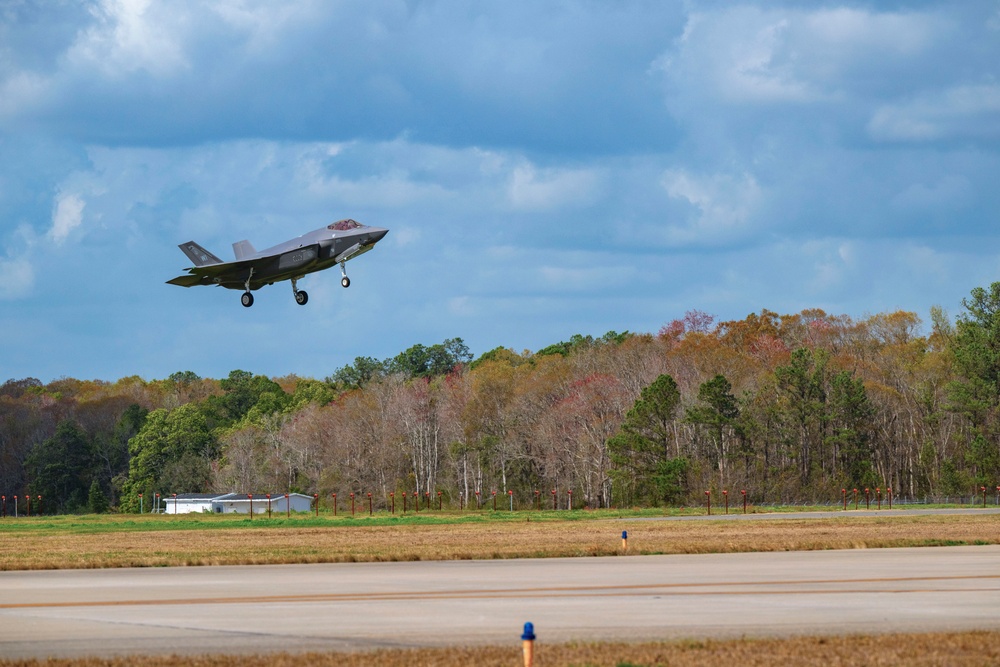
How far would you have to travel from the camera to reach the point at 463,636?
A: 59.2 ft

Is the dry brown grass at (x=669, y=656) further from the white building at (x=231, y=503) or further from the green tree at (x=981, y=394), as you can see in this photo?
the white building at (x=231, y=503)

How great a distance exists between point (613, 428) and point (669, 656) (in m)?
96.4

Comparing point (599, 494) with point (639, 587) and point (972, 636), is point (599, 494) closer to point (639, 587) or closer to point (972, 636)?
point (639, 587)

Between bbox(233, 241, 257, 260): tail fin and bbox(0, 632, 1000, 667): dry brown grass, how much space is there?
3362cm

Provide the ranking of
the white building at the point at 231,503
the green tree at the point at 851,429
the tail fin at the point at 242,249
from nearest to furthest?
the tail fin at the point at 242,249
the green tree at the point at 851,429
the white building at the point at 231,503

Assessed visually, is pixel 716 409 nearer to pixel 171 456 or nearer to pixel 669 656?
pixel 171 456

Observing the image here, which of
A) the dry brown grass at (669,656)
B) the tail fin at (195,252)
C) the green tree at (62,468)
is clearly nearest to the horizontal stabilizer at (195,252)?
the tail fin at (195,252)

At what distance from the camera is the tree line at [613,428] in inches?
3839

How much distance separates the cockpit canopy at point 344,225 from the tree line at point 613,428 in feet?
158

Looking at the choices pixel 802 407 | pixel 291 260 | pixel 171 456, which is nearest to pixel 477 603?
pixel 291 260

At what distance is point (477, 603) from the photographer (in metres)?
22.3

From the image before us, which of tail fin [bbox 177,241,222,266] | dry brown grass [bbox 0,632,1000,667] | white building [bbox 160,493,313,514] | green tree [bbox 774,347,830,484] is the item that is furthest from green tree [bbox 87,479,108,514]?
dry brown grass [bbox 0,632,1000,667]

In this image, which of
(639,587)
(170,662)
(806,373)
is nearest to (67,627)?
(170,662)

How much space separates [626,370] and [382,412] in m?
29.4
